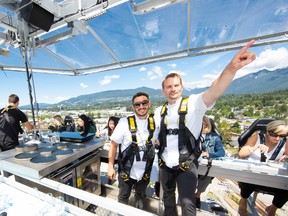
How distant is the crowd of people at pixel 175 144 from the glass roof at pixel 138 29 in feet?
3.55

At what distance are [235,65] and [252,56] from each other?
0.31 feet

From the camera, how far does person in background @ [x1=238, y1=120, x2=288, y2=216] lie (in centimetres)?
154

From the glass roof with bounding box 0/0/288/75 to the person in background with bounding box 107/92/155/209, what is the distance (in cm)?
117

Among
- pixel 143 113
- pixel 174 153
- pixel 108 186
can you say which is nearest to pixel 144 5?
pixel 143 113

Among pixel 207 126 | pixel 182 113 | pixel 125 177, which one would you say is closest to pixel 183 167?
pixel 182 113

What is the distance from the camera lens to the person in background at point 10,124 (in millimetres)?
2115

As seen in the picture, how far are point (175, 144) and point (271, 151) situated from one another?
132 cm

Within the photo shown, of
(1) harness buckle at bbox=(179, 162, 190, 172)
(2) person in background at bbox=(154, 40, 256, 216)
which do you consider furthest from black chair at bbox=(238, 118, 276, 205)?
(1) harness buckle at bbox=(179, 162, 190, 172)

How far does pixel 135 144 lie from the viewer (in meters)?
1.41

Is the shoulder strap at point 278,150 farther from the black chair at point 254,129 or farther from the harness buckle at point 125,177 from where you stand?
the harness buckle at point 125,177

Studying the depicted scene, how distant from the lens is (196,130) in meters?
1.20

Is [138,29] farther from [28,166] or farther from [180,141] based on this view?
[28,166]

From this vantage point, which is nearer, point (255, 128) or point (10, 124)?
point (255, 128)

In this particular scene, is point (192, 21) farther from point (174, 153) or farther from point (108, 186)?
point (108, 186)
